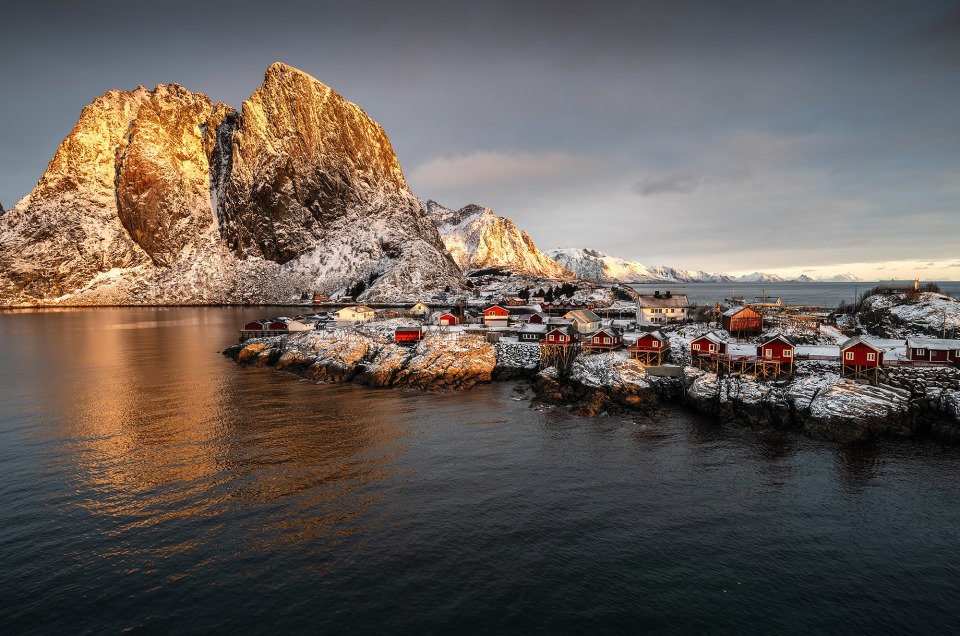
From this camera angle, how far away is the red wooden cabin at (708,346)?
50375 mm

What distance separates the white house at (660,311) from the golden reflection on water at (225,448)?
53.8 meters

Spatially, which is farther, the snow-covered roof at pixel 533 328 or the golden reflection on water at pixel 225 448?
the snow-covered roof at pixel 533 328

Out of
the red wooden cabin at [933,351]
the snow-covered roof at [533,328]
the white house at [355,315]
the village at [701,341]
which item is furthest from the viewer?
the white house at [355,315]

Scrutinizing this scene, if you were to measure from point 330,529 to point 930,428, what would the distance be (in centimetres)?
4514

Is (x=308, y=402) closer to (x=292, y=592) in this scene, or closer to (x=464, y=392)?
(x=464, y=392)

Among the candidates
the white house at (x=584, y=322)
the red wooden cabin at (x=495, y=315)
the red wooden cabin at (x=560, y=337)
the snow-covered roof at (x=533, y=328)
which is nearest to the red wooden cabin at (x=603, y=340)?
the red wooden cabin at (x=560, y=337)

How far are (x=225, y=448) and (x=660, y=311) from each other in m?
73.8

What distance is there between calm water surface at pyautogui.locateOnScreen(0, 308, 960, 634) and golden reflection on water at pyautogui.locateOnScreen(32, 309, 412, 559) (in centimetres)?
23

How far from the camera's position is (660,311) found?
283 feet

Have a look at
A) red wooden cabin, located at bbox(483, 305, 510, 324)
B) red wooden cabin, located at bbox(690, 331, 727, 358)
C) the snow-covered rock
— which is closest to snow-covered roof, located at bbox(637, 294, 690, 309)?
red wooden cabin, located at bbox(483, 305, 510, 324)

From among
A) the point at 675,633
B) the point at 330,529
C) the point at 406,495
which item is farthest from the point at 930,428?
the point at 330,529

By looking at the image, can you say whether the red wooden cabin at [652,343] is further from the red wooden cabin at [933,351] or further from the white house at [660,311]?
the white house at [660,311]

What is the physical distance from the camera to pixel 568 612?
1795 cm

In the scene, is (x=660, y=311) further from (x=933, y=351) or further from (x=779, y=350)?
(x=933, y=351)
